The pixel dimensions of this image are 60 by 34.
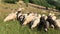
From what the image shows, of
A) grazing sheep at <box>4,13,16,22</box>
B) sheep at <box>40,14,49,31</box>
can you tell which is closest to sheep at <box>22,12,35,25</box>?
sheep at <box>40,14,49,31</box>

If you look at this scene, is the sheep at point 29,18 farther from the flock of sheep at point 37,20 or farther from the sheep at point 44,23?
the sheep at point 44,23

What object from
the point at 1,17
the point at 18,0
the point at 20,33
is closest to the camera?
the point at 20,33

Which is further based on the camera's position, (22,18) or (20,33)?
(22,18)

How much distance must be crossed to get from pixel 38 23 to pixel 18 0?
6016 mm

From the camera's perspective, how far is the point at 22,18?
1528 centimetres

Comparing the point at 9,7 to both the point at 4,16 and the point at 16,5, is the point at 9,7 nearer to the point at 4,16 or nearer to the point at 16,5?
the point at 16,5

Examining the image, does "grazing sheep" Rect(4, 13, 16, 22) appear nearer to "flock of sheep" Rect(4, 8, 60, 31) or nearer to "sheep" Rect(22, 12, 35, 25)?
"flock of sheep" Rect(4, 8, 60, 31)

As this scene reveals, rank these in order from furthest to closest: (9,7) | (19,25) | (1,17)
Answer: (9,7), (1,17), (19,25)

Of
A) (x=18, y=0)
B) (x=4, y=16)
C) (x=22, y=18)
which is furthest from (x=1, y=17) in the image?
(x=18, y=0)

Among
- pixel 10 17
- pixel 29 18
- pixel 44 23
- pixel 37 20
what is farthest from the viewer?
pixel 10 17

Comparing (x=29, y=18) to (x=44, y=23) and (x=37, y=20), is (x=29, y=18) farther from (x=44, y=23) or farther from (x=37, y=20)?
(x=44, y=23)

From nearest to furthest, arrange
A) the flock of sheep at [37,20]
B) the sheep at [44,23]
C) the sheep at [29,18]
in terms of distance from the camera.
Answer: the sheep at [44,23], the flock of sheep at [37,20], the sheep at [29,18]

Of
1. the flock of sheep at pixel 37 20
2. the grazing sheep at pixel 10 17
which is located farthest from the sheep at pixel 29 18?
the grazing sheep at pixel 10 17

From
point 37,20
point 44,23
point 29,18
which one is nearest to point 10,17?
point 29,18
